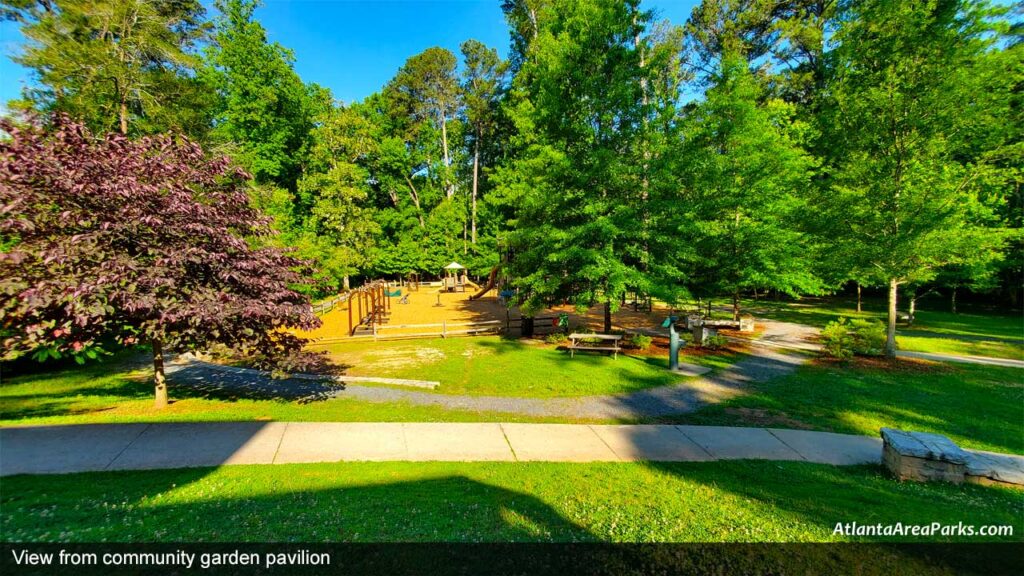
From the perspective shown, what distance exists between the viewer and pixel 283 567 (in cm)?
323

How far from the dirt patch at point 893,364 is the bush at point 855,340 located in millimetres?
350

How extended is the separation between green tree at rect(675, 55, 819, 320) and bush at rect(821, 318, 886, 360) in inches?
114

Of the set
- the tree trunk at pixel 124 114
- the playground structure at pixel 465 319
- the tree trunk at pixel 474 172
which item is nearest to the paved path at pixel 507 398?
the playground structure at pixel 465 319

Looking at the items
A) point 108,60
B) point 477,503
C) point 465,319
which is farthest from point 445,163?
point 477,503

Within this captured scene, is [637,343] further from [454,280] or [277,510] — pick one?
[454,280]

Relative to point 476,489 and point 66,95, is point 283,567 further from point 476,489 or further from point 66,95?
point 66,95

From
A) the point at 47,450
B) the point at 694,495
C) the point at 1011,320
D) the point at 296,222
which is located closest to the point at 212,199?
the point at 47,450

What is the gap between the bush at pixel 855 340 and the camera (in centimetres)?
1416

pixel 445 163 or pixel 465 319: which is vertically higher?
pixel 445 163

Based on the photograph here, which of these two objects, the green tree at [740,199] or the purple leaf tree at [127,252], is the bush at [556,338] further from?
the purple leaf tree at [127,252]

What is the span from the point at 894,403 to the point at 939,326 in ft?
64.0

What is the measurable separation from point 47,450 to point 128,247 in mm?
3138

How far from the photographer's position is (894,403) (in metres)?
9.68
